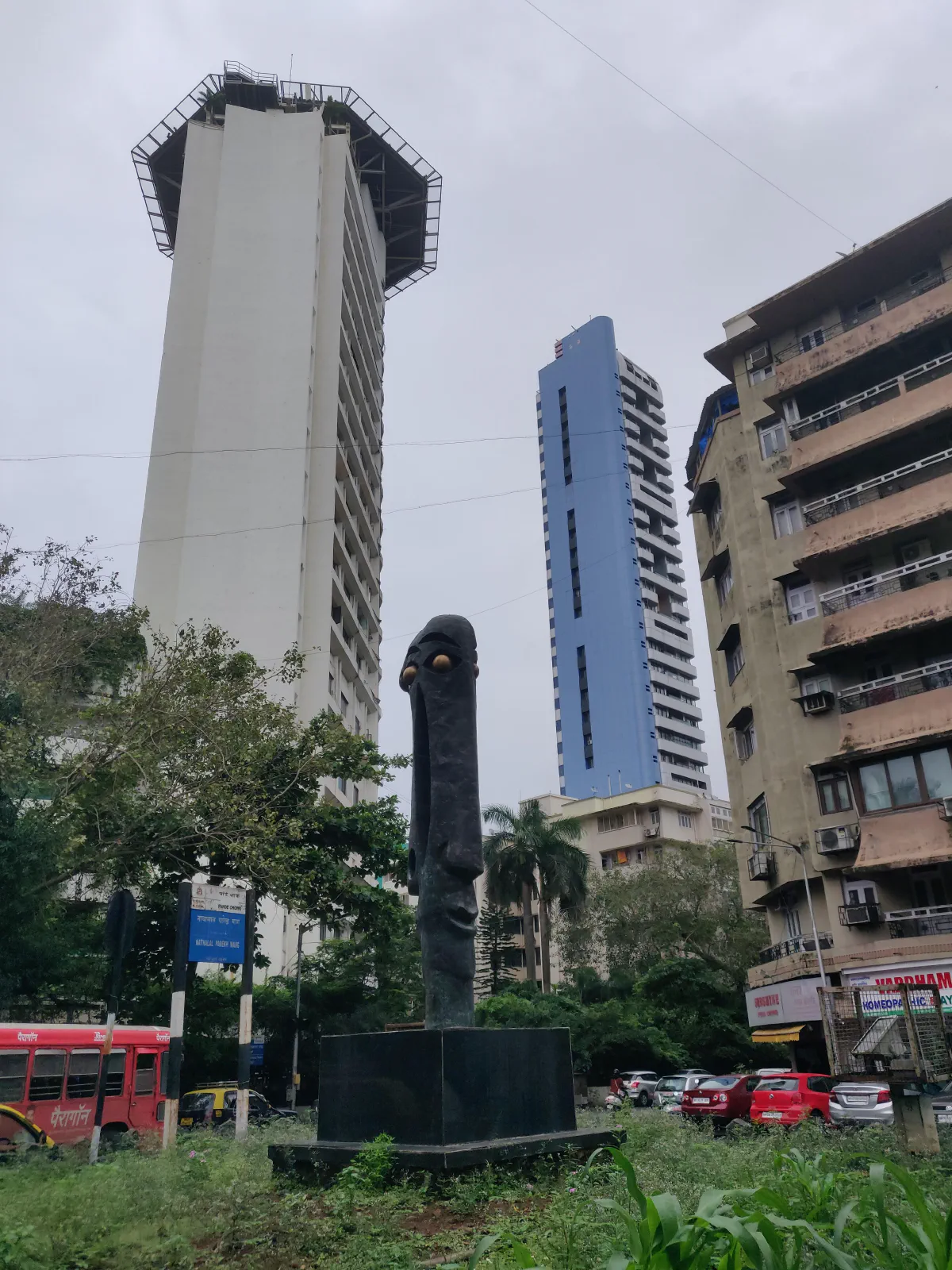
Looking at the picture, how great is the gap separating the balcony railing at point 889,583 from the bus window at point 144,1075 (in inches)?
841

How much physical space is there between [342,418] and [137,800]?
31.1m

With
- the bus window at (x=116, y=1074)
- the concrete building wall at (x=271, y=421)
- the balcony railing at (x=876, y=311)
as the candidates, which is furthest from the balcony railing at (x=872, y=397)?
the bus window at (x=116, y=1074)

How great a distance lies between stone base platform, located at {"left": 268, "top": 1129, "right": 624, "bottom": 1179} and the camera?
6.22 meters

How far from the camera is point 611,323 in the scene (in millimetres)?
85312

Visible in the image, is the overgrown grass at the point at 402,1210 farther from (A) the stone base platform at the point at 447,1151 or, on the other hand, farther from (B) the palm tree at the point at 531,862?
(B) the palm tree at the point at 531,862

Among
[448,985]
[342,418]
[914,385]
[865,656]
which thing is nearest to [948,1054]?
[448,985]

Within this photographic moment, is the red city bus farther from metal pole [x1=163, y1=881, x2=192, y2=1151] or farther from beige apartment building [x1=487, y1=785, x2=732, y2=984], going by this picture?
beige apartment building [x1=487, y1=785, x2=732, y2=984]

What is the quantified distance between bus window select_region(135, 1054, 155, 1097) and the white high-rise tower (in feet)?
52.6

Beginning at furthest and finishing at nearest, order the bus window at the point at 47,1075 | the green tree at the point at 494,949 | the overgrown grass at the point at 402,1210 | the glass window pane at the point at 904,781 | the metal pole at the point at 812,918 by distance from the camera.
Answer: the green tree at the point at 494,949 → the metal pole at the point at 812,918 → the glass window pane at the point at 904,781 → the bus window at the point at 47,1075 → the overgrown grass at the point at 402,1210

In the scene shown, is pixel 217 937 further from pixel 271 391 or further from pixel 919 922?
pixel 271 391

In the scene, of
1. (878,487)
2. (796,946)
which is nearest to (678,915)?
(796,946)

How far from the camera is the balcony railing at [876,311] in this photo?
29625mm

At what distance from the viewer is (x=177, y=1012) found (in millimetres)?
12664

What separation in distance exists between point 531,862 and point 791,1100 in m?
27.9
